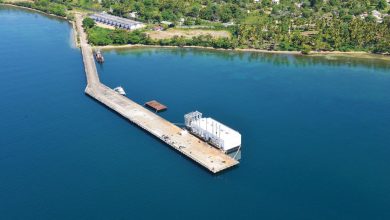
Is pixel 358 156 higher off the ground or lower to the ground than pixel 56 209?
higher

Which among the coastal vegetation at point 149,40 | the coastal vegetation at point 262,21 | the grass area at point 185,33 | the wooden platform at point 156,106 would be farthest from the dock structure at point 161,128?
the coastal vegetation at point 262,21

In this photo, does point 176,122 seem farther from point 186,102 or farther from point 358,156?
point 358,156

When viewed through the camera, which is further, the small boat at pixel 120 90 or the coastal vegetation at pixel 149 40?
the coastal vegetation at pixel 149 40

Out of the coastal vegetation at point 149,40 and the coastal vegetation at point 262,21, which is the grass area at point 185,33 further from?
the coastal vegetation at point 149,40

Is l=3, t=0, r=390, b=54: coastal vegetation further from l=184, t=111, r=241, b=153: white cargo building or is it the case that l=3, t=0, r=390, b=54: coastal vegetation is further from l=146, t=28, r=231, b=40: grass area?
l=184, t=111, r=241, b=153: white cargo building

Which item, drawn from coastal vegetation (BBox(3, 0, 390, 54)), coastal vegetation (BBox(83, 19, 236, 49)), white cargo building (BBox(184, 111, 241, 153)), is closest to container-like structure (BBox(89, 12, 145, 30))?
coastal vegetation (BBox(3, 0, 390, 54))

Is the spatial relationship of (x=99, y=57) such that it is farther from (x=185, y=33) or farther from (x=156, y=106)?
(x=156, y=106)

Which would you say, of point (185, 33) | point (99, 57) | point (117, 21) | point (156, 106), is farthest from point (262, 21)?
point (156, 106)

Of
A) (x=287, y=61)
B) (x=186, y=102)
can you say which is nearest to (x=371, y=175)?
(x=186, y=102)
